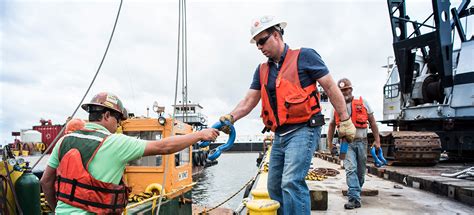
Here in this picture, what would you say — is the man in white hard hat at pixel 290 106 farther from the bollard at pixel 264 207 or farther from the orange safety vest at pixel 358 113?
the orange safety vest at pixel 358 113

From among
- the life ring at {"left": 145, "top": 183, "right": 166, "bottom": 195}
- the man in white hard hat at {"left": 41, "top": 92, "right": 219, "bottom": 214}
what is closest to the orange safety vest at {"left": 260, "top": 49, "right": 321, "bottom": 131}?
the man in white hard hat at {"left": 41, "top": 92, "right": 219, "bottom": 214}

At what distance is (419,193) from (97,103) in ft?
19.3

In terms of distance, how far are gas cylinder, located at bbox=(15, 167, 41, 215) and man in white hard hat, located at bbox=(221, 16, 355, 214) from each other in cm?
180

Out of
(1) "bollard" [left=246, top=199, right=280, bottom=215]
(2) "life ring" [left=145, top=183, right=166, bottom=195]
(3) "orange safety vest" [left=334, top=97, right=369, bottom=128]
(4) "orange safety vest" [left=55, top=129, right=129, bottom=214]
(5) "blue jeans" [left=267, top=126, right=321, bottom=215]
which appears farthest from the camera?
(2) "life ring" [left=145, top=183, right=166, bottom=195]

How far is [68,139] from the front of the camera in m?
2.30

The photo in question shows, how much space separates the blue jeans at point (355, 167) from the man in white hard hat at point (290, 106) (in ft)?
6.17

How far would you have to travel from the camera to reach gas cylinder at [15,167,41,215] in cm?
299

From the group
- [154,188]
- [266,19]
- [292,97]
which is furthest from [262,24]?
[154,188]

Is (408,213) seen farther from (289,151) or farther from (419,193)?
(289,151)

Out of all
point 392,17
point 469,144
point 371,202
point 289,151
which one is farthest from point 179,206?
point 392,17

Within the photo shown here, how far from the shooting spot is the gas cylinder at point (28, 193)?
2.99 m

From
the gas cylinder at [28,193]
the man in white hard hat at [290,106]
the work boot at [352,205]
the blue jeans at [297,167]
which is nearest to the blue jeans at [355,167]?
the work boot at [352,205]

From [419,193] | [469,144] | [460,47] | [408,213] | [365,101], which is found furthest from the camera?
[460,47]

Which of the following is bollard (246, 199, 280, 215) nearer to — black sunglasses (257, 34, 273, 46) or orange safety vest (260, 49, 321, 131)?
orange safety vest (260, 49, 321, 131)
